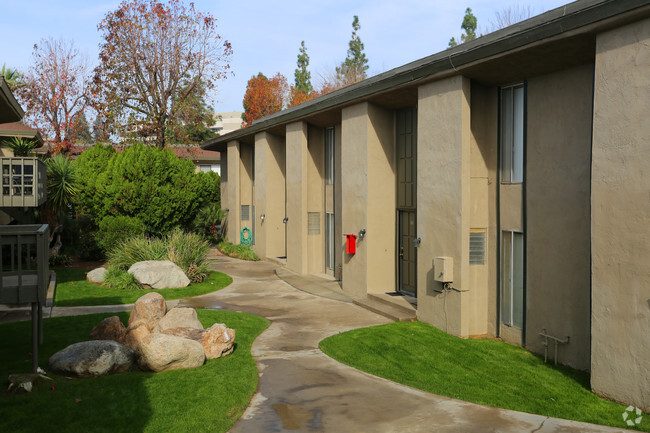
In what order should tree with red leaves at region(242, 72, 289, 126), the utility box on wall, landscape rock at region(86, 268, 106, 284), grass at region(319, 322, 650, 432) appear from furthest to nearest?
tree with red leaves at region(242, 72, 289, 126)
landscape rock at region(86, 268, 106, 284)
the utility box on wall
grass at region(319, 322, 650, 432)

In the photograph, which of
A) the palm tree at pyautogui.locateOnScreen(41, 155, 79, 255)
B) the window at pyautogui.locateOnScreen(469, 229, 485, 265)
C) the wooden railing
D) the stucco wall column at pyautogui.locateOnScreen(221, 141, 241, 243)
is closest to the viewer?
the wooden railing

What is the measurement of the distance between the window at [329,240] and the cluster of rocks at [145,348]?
9710 mm

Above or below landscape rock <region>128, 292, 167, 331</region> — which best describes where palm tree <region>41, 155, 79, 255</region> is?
above

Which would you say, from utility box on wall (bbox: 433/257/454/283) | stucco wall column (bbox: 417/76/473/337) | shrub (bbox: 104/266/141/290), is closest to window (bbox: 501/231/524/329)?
stucco wall column (bbox: 417/76/473/337)

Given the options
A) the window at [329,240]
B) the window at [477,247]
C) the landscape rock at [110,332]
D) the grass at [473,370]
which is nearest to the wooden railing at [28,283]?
the landscape rock at [110,332]

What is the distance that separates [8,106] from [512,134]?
1159 cm

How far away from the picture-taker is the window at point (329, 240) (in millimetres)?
20719

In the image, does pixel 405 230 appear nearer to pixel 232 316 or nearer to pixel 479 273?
pixel 479 273

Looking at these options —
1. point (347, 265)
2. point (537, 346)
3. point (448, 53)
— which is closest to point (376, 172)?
point (347, 265)

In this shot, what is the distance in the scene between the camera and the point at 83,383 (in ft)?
29.2

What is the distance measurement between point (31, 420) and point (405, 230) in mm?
11008

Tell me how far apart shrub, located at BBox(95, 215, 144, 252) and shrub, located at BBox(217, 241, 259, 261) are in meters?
5.06

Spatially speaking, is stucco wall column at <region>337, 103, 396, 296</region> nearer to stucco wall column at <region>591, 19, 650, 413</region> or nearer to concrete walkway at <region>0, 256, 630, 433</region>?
concrete walkway at <region>0, 256, 630, 433</region>

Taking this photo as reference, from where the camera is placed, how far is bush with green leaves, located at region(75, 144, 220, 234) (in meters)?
23.2
